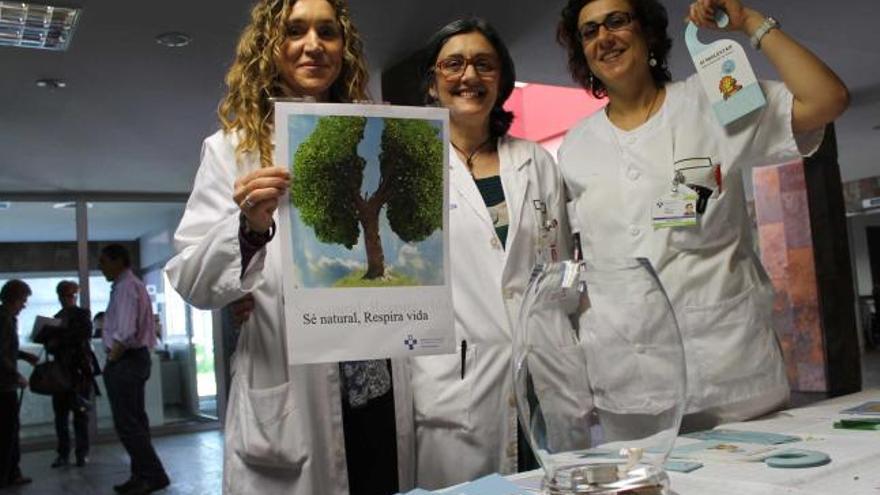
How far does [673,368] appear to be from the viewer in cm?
78

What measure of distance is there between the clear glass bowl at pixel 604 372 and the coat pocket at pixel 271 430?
0.61 meters

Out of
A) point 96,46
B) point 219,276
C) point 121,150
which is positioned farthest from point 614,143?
point 121,150

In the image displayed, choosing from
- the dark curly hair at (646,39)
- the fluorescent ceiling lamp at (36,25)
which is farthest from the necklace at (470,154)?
the fluorescent ceiling lamp at (36,25)

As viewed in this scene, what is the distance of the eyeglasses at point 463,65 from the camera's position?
5.73 ft

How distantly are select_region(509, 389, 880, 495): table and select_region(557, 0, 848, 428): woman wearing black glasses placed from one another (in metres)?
0.29

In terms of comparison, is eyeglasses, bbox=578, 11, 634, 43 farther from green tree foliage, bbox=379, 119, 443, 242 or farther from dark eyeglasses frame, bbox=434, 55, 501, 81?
green tree foliage, bbox=379, 119, 443, 242

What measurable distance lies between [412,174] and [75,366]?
232 inches

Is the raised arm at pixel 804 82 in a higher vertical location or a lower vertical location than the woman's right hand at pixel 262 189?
higher

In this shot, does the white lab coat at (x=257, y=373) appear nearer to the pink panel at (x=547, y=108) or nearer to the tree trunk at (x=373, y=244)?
the tree trunk at (x=373, y=244)

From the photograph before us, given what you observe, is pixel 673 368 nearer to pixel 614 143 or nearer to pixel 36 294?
pixel 614 143

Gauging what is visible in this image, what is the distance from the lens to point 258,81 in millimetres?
1404

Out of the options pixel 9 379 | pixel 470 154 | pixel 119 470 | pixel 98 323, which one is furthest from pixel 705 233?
pixel 98 323

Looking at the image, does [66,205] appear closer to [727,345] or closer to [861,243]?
[727,345]

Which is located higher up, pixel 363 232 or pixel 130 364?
pixel 363 232
